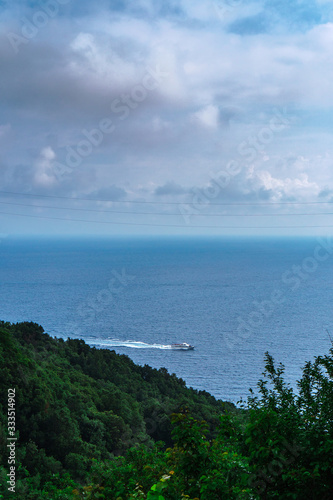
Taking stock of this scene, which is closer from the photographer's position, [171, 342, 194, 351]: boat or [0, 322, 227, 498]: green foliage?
[0, 322, 227, 498]: green foliage

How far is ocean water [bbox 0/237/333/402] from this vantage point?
6072 centimetres

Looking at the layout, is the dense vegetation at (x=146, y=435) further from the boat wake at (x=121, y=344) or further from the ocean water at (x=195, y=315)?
the boat wake at (x=121, y=344)

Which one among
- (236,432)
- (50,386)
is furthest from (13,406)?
(236,432)

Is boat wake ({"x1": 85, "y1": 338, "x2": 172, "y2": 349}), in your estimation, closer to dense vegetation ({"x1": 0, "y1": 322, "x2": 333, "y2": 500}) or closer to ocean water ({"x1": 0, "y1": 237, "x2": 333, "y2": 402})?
ocean water ({"x1": 0, "y1": 237, "x2": 333, "y2": 402})

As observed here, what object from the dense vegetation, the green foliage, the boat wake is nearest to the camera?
the dense vegetation

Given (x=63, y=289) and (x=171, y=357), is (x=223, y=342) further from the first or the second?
(x=63, y=289)

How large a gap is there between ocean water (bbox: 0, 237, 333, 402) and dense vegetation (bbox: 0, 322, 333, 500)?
16.6 m

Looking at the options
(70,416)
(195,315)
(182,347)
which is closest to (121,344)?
(182,347)

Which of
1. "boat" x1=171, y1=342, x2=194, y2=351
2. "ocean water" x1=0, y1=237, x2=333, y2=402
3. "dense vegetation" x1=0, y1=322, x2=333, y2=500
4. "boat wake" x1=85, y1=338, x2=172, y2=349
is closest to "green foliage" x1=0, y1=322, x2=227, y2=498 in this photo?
"dense vegetation" x1=0, y1=322, x2=333, y2=500

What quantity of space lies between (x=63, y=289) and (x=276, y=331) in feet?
227

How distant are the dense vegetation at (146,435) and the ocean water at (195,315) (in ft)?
54.3

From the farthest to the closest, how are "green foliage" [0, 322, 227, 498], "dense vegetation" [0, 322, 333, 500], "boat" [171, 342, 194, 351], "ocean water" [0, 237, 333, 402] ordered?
"boat" [171, 342, 194, 351] → "ocean water" [0, 237, 333, 402] → "green foliage" [0, 322, 227, 498] → "dense vegetation" [0, 322, 333, 500]

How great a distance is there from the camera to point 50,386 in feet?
85.0

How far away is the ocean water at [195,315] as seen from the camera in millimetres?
60719
